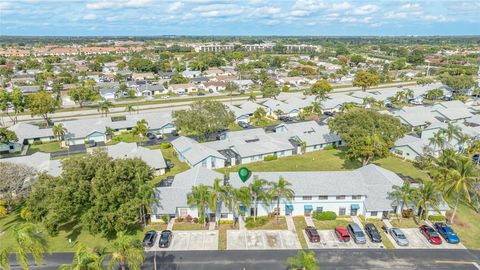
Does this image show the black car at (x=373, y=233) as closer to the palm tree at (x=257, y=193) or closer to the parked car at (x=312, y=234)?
the parked car at (x=312, y=234)

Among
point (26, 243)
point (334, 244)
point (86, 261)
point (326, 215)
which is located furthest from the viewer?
point (326, 215)

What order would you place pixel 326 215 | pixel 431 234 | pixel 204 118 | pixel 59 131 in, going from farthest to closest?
pixel 59 131 < pixel 204 118 < pixel 326 215 < pixel 431 234

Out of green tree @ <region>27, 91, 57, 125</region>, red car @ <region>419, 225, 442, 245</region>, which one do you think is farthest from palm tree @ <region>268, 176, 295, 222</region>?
green tree @ <region>27, 91, 57, 125</region>

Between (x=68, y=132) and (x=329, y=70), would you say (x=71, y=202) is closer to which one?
(x=68, y=132)

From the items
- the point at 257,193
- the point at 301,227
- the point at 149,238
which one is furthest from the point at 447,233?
the point at 149,238

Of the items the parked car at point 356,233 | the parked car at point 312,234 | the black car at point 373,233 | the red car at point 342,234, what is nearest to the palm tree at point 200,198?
the parked car at point 312,234

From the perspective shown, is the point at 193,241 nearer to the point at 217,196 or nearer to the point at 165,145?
the point at 217,196
